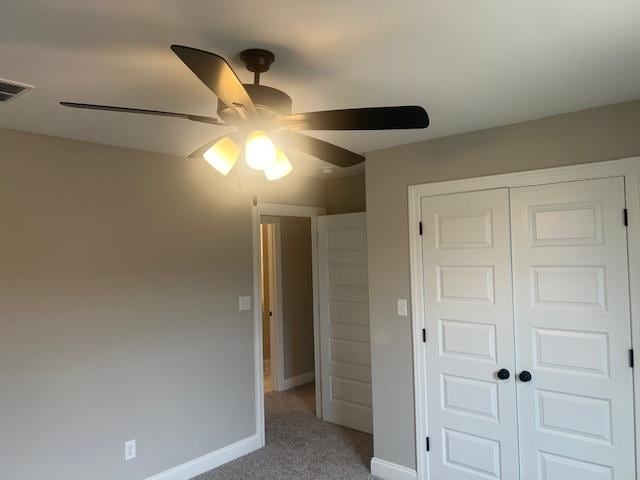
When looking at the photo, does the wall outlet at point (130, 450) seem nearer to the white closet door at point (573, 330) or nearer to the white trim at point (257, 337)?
the white trim at point (257, 337)

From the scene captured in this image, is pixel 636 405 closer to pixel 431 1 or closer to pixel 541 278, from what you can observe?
pixel 541 278

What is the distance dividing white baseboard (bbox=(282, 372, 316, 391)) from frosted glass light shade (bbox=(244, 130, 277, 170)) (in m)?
4.12

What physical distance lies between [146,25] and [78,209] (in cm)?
166

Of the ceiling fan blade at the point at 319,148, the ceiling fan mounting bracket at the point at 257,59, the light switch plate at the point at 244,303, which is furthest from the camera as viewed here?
the light switch plate at the point at 244,303

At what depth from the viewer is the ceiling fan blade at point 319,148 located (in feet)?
5.84

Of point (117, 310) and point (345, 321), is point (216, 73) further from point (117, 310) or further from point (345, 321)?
point (345, 321)

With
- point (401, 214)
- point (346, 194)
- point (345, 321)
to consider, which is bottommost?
point (345, 321)

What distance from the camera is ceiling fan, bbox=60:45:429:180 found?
136 centimetres

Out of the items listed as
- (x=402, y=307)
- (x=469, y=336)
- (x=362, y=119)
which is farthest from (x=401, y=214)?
(x=362, y=119)

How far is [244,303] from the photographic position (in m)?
3.57

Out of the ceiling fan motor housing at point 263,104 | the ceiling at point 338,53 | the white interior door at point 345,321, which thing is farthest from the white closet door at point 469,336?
the ceiling fan motor housing at point 263,104

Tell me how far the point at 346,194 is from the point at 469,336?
2060 mm

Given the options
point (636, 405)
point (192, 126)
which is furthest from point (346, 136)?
point (636, 405)

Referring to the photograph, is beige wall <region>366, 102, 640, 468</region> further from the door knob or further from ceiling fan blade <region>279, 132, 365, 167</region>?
ceiling fan blade <region>279, 132, 365, 167</region>
